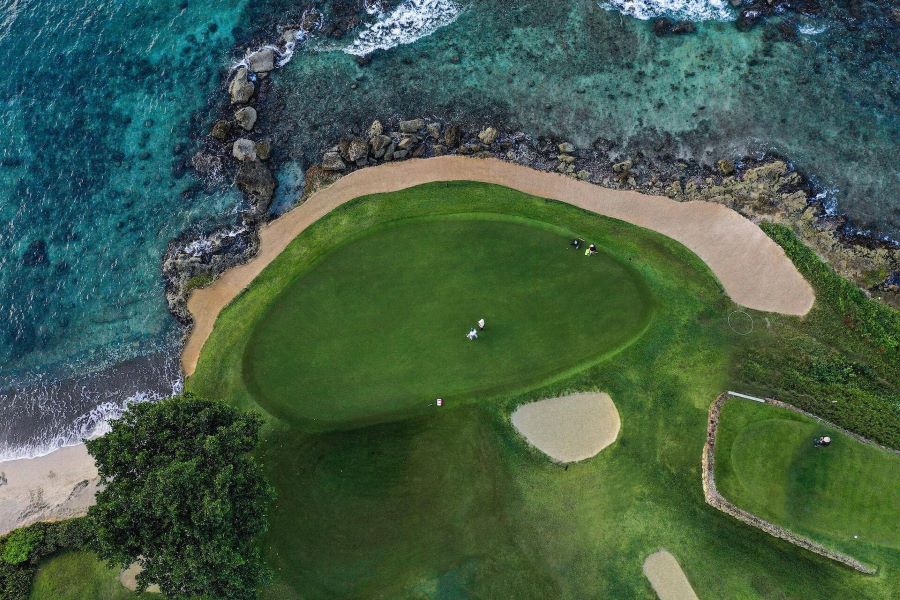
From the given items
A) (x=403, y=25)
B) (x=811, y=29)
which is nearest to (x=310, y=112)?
(x=403, y=25)

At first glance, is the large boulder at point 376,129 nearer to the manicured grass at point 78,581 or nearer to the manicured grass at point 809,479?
the manicured grass at point 809,479

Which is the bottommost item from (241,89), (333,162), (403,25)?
(333,162)

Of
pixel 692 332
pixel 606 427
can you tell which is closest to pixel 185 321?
pixel 606 427

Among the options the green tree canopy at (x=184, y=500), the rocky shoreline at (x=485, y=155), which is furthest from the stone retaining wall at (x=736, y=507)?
the green tree canopy at (x=184, y=500)

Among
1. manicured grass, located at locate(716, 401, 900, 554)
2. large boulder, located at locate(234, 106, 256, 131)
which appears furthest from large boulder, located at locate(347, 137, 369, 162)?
manicured grass, located at locate(716, 401, 900, 554)

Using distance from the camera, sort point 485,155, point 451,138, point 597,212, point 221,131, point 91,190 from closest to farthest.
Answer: point 597,212, point 485,155, point 451,138, point 221,131, point 91,190

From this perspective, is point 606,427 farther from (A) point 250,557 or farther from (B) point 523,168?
(A) point 250,557

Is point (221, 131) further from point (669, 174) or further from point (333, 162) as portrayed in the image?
point (669, 174)
